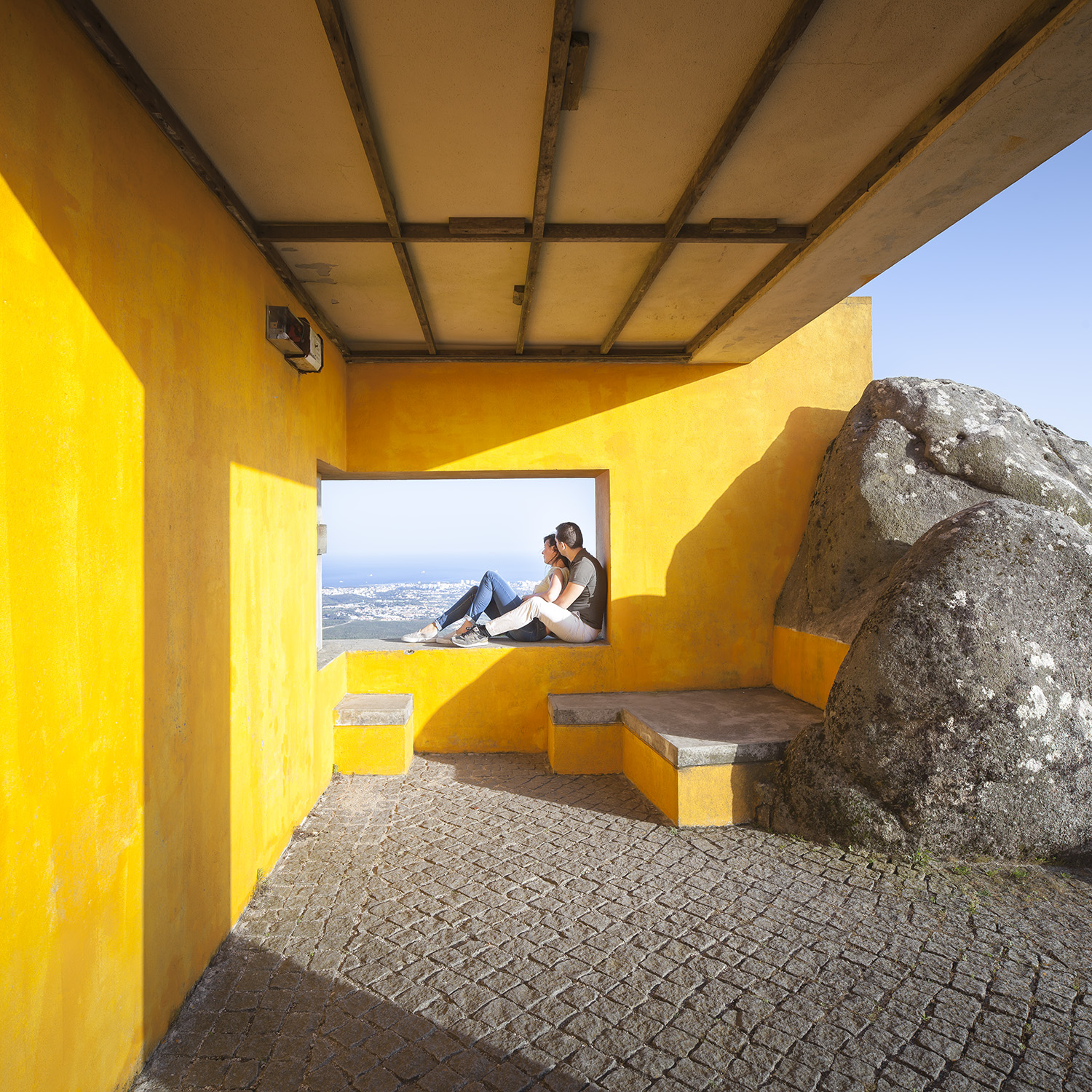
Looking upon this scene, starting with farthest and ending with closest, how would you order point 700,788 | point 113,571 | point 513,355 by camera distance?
point 513,355 → point 700,788 → point 113,571

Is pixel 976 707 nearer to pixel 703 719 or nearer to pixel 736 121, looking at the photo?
pixel 703 719

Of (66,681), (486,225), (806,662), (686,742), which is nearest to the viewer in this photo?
(66,681)

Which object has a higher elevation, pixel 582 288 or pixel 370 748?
pixel 582 288

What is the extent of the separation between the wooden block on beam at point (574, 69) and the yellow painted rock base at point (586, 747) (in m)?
4.14

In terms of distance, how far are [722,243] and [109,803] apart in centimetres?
378

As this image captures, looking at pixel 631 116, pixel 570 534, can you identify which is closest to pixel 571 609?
pixel 570 534

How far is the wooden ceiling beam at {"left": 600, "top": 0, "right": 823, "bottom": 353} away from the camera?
2212 millimetres

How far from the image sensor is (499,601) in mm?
6516

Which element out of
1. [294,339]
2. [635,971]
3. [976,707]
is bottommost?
[635,971]

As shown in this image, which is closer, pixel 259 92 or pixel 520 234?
pixel 259 92

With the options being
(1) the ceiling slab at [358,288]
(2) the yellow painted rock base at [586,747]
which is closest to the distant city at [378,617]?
(2) the yellow painted rock base at [586,747]

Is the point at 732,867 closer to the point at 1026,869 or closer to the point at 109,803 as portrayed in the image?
the point at 1026,869

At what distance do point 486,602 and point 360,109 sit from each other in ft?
14.6

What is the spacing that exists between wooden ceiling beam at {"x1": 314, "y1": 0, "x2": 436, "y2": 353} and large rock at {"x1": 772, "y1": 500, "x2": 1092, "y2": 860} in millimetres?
3430
